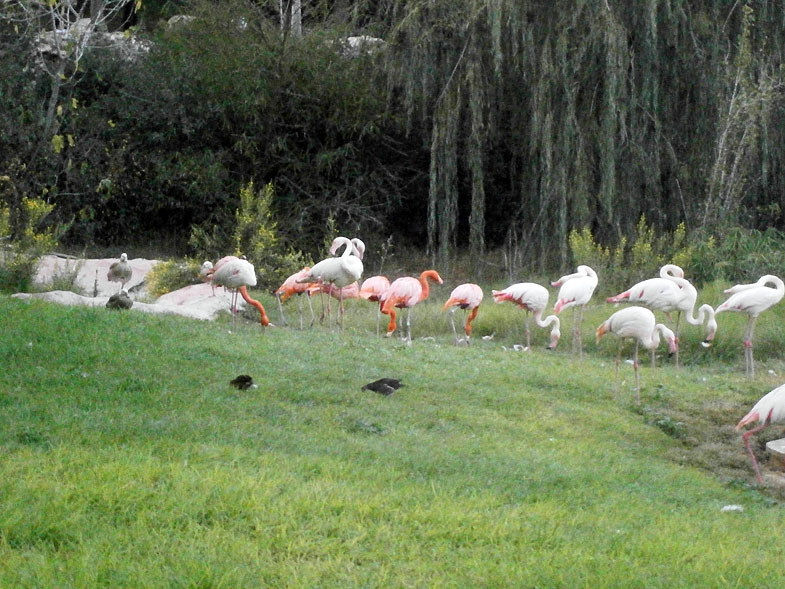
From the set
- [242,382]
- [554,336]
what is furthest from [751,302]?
[242,382]

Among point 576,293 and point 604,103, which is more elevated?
point 604,103

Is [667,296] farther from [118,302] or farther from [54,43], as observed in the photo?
[54,43]

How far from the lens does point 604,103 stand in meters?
13.5

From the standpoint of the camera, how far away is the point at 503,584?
12.9 ft

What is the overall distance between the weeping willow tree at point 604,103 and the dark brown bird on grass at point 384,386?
710 cm

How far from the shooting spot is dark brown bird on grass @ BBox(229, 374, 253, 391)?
273 inches

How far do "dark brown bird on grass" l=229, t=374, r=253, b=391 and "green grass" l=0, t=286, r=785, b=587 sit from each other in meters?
0.09

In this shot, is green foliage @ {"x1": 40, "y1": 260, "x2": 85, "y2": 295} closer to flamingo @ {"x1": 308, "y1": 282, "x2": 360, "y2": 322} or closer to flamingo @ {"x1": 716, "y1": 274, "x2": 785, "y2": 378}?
flamingo @ {"x1": 308, "y1": 282, "x2": 360, "y2": 322}

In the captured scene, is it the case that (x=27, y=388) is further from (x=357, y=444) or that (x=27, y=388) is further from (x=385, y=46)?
(x=385, y=46)

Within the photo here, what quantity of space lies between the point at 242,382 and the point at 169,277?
297 inches

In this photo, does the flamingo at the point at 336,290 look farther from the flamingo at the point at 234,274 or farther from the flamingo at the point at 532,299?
the flamingo at the point at 532,299

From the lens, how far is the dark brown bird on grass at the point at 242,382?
273 inches

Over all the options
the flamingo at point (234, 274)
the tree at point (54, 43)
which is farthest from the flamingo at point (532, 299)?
the tree at point (54, 43)

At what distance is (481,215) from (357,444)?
9.34m
